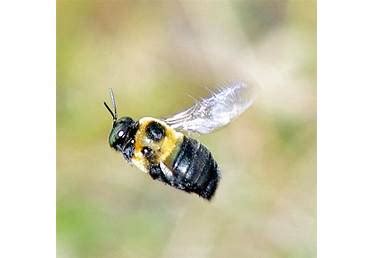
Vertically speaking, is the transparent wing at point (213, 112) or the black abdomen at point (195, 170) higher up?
the transparent wing at point (213, 112)

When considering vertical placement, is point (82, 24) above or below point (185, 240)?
above

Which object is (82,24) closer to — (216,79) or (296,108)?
(216,79)

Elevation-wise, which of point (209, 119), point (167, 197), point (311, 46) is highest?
point (311, 46)
